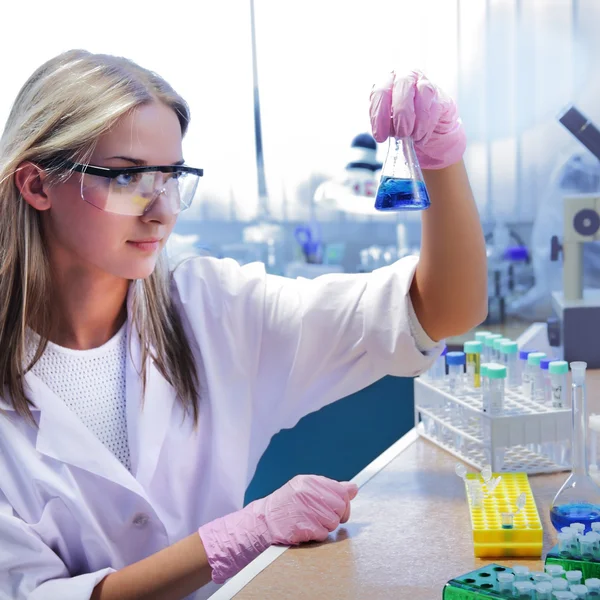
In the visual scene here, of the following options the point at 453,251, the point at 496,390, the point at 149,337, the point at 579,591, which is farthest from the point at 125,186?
the point at 579,591

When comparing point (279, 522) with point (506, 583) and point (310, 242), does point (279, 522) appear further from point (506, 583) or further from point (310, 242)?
point (310, 242)

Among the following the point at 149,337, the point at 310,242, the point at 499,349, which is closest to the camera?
the point at 149,337

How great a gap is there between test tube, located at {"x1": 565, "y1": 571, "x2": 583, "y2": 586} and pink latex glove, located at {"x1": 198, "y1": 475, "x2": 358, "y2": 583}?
0.40 m

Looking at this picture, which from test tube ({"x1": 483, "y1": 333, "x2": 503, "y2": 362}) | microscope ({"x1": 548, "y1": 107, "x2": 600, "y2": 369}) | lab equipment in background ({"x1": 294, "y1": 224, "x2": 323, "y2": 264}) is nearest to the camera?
test tube ({"x1": 483, "y1": 333, "x2": 503, "y2": 362})

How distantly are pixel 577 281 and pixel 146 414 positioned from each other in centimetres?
142

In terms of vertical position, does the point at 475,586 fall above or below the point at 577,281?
below

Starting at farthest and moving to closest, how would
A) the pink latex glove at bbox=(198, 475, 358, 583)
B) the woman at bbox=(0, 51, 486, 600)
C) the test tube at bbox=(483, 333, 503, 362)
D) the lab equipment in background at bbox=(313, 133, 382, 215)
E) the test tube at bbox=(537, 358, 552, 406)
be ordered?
the lab equipment in background at bbox=(313, 133, 382, 215)
the test tube at bbox=(483, 333, 503, 362)
the test tube at bbox=(537, 358, 552, 406)
the woman at bbox=(0, 51, 486, 600)
the pink latex glove at bbox=(198, 475, 358, 583)

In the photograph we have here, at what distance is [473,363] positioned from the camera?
5.36ft

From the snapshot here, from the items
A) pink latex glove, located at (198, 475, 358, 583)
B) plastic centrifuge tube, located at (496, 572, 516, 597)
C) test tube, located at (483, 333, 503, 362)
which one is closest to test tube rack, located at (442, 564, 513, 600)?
plastic centrifuge tube, located at (496, 572, 516, 597)

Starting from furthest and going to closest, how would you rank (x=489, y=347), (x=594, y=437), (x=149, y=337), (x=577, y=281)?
(x=577, y=281), (x=489, y=347), (x=149, y=337), (x=594, y=437)

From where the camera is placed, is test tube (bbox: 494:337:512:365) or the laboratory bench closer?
the laboratory bench

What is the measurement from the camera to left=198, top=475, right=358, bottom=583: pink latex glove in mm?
1169

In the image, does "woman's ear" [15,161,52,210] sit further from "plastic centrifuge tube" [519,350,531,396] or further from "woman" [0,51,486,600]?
"plastic centrifuge tube" [519,350,531,396]

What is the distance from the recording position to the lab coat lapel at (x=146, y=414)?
145 cm
